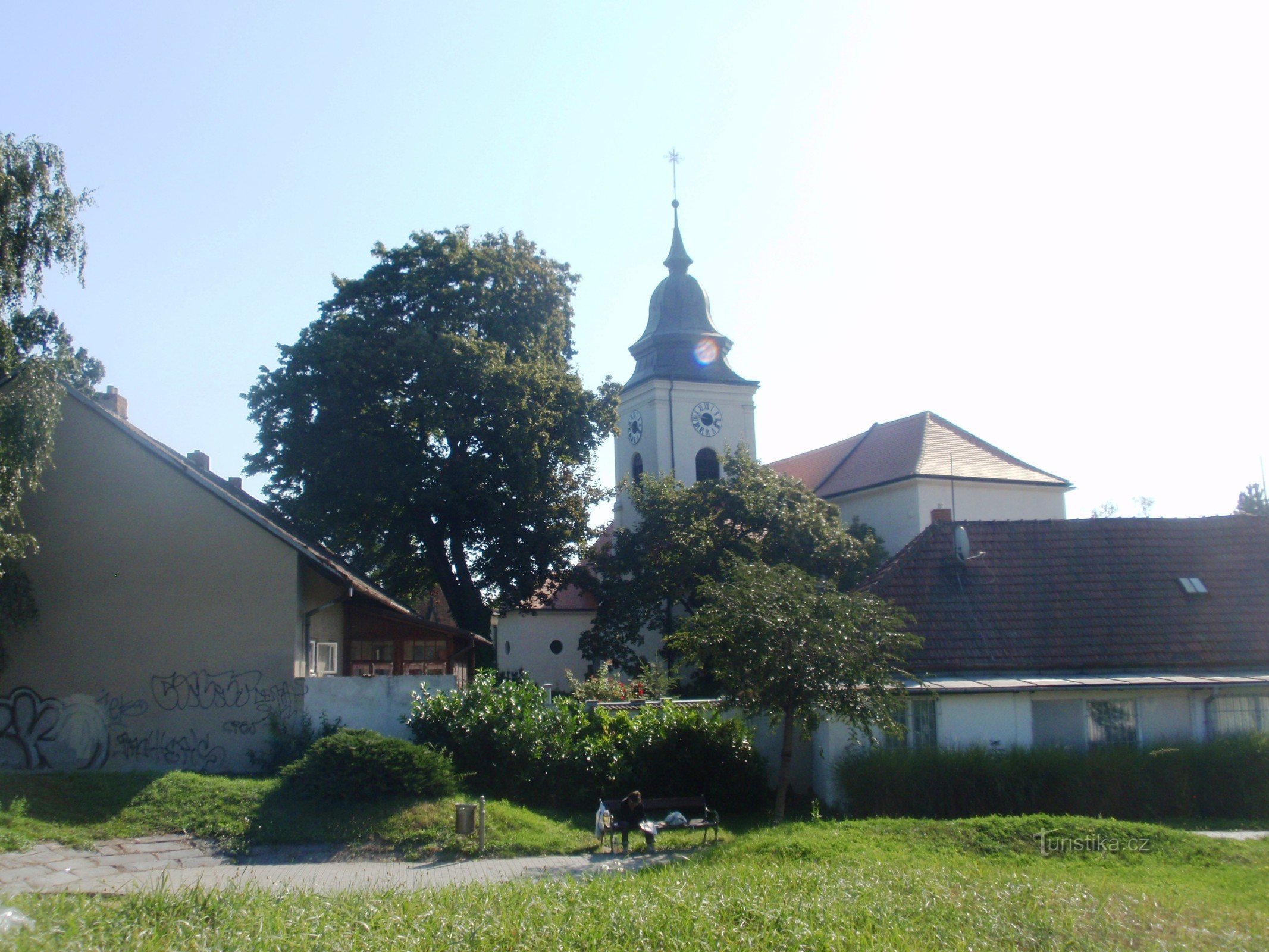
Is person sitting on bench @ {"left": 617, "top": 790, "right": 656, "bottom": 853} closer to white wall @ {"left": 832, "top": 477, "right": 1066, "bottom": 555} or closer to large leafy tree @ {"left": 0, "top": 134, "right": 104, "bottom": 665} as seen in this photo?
large leafy tree @ {"left": 0, "top": 134, "right": 104, "bottom": 665}

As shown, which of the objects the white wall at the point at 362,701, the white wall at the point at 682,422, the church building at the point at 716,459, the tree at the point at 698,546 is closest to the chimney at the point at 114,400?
the white wall at the point at 362,701

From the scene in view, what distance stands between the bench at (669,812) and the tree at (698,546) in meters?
14.4

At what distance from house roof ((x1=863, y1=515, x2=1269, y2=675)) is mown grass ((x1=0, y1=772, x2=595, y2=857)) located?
7.84m

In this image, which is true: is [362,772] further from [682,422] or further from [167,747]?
[682,422]

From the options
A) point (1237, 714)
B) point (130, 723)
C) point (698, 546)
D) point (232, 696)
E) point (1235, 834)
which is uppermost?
point (698, 546)

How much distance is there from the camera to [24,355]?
17.9 m

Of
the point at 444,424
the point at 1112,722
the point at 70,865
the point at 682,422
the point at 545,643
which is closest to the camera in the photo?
the point at 70,865

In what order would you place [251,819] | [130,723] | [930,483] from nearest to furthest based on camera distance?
1. [251,819]
2. [130,723]
3. [930,483]

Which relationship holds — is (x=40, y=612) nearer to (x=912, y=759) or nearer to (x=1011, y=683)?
(x=912, y=759)

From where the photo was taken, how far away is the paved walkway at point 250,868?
37.4 feet

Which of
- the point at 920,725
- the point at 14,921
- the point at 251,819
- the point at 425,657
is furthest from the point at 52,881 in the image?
the point at 425,657

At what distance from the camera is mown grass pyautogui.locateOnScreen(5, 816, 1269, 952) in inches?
310

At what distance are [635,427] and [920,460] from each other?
14.4m

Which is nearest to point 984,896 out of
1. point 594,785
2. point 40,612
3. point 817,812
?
point 817,812
